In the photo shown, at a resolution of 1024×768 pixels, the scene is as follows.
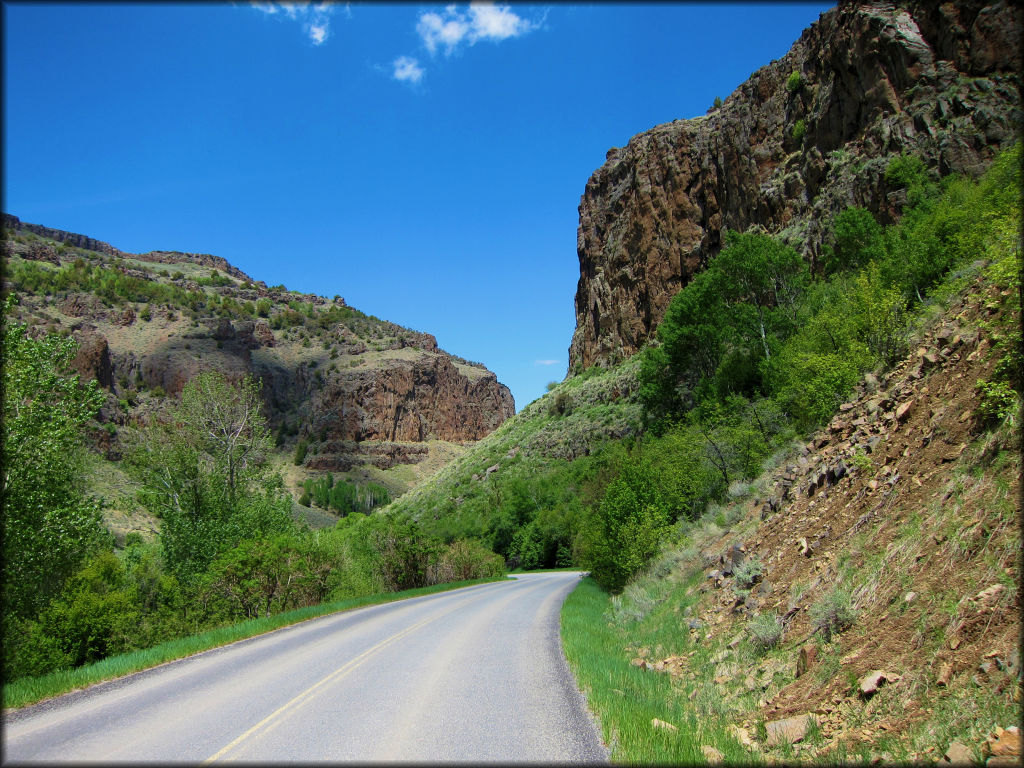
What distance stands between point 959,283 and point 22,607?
29360 millimetres

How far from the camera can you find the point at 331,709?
24.8 ft

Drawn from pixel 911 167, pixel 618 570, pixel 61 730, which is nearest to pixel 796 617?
pixel 61 730

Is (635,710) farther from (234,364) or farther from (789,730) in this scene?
(234,364)

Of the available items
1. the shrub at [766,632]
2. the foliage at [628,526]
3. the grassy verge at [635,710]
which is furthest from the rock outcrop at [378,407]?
the shrub at [766,632]

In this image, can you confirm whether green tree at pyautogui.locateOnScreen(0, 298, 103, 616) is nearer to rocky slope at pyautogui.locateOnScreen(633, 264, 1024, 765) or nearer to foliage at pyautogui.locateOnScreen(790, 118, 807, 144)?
rocky slope at pyautogui.locateOnScreen(633, 264, 1024, 765)

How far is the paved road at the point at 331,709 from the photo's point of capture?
5.91m

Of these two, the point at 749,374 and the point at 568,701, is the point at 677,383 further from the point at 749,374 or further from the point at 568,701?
the point at 568,701

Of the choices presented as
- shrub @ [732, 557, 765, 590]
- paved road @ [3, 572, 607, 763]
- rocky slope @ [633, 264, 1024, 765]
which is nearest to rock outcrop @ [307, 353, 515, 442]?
paved road @ [3, 572, 607, 763]

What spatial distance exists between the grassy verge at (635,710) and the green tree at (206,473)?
1822 centimetres

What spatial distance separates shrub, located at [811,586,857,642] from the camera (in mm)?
7305

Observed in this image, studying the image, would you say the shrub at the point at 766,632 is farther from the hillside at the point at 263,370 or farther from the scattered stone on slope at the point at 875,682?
the hillside at the point at 263,370

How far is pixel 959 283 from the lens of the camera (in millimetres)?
14297

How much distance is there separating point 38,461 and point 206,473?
42.2ft

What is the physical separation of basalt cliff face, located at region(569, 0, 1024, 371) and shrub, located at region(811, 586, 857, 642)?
36553 mm
